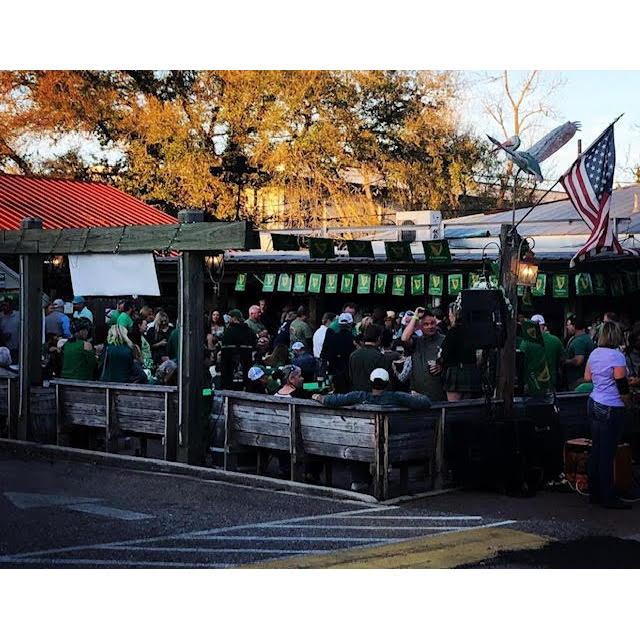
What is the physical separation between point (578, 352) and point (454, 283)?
8421 mm

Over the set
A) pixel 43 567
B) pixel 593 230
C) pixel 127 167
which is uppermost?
pixel 127 167

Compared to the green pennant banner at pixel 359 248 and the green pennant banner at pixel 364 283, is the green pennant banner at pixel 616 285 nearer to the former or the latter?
the green pennant banner at pixel 359 248

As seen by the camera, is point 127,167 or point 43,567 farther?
point 127,167

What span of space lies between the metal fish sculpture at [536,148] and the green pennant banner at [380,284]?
11.7m

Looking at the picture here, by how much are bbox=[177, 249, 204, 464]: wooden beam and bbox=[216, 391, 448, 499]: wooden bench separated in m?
0.47

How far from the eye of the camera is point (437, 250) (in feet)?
67.6

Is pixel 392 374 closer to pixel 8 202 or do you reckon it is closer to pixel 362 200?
pixel 8 202

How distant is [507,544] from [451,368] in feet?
10.4

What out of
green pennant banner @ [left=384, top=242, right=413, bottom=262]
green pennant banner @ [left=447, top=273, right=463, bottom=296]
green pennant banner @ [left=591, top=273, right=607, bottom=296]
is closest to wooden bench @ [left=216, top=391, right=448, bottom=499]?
green pennant banner @ [left=591, top=273, right=607, bottom=296]

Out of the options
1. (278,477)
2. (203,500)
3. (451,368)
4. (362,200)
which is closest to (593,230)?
(451,368)

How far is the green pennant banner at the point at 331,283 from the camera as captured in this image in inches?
945

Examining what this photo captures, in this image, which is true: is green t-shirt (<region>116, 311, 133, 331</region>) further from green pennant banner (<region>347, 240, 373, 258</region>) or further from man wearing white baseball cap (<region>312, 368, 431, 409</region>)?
man wearing white baseball cap (<region>312, 368, 431, 409</region>)

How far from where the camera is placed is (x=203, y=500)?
9.88 metres
